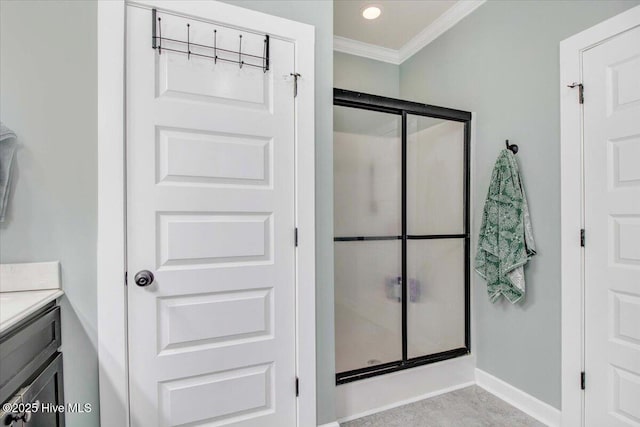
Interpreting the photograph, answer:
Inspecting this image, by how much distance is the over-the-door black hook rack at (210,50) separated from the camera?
1.46 m

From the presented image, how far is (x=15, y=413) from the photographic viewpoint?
948 millimetres

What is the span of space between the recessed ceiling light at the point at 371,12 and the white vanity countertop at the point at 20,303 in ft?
9.00

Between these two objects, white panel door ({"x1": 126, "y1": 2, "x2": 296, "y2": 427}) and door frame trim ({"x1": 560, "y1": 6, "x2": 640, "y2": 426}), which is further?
door frame trim ({"x1": 560, "y1": 6, "x2": 640, "y2": 426})

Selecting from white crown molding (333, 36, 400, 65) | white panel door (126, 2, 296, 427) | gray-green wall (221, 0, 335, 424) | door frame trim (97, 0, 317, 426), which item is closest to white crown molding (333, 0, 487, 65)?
white crown molding (333, 36, 400, 65)

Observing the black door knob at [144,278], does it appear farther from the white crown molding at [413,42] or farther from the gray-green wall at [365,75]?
the white crown molding at [413,42]

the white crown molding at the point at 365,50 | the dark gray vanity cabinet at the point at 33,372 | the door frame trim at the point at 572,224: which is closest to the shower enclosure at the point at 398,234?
the door frame trim at the point at 572,224

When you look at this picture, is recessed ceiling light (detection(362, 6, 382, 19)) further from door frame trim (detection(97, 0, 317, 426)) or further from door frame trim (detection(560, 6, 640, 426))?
door frame trim (detection(97, 0, 317, 426))

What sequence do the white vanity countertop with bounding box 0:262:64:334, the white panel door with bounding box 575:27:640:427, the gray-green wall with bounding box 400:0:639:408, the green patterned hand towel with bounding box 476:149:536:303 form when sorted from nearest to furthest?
the white vanity countertop with bounding box 0:262:64:334 < the white panel door with bounding box 575:27:640:427 < the gray-green wall with bounding box 400:0:639:408 < the green patterned hand towel with bounding box 476:149:536:303

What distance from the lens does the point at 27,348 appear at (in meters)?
1.07

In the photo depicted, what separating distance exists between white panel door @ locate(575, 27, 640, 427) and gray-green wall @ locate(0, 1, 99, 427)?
2428 millimetres

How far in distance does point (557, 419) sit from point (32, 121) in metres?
3.04

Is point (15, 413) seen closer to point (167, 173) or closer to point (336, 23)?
point (167, 173)

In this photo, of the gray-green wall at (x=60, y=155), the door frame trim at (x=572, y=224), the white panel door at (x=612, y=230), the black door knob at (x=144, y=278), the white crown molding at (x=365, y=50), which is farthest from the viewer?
the white crown molding at (x=365, y=50)

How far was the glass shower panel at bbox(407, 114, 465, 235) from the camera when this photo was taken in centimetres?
232
